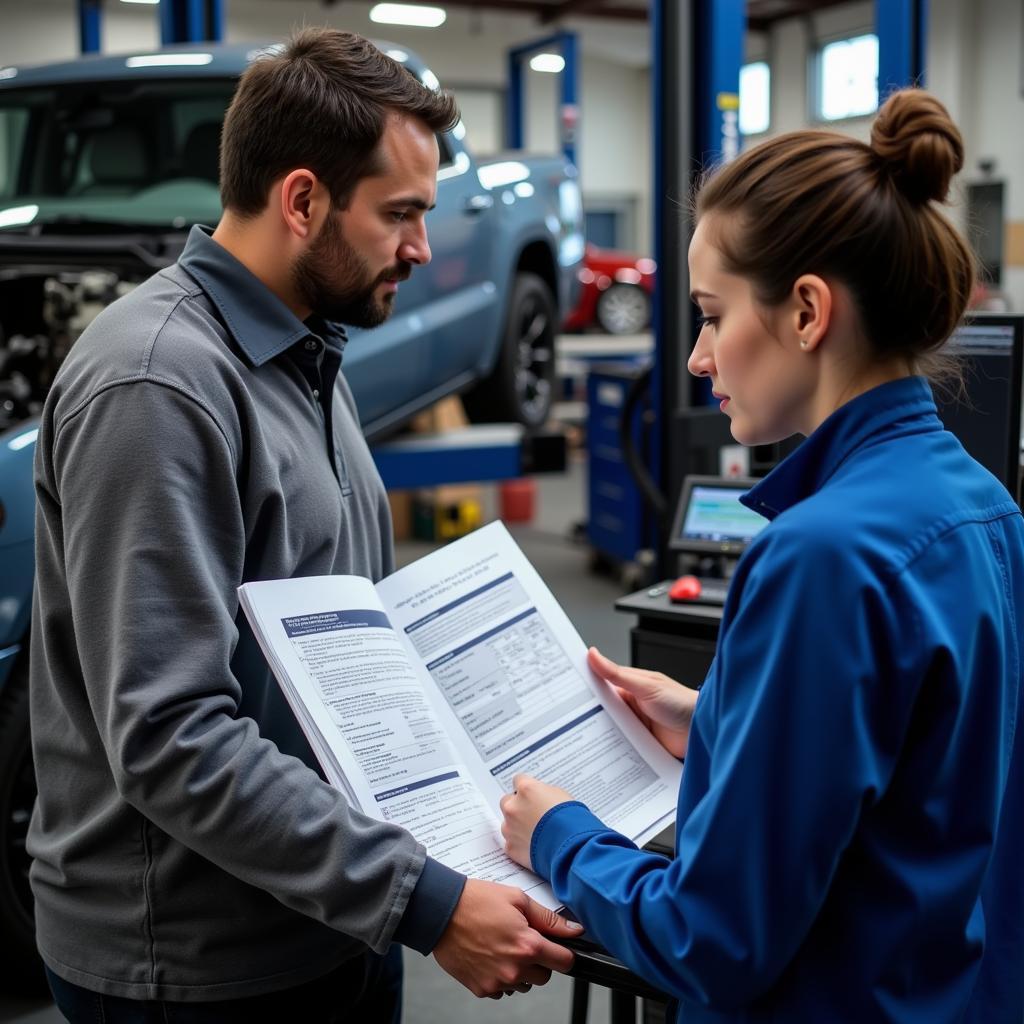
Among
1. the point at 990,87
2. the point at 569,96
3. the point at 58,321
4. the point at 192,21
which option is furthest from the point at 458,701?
the point at 990,87

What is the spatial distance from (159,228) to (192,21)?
1557 mm

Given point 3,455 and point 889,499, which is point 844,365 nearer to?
point 889,499

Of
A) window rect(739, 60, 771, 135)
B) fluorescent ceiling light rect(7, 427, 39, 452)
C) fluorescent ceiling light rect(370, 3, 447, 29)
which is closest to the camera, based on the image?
fluorescent ceiling light rect(7, 427, 39, 452)

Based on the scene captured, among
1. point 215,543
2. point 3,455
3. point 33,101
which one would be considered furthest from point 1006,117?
point 215,543

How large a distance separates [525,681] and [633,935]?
46cm

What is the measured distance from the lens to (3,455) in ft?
8.30

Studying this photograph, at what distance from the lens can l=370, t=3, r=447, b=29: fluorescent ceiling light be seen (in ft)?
48.7

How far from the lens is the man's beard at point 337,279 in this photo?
4.45 feet

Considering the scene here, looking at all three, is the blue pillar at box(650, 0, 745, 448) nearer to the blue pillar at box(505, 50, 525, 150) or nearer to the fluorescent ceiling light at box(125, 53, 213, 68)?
the fluorescent ceiling light at box(125, 53, 213, 68)

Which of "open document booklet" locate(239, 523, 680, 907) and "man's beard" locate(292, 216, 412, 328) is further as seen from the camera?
"man's beard" locate(292, 216, 412, 328)

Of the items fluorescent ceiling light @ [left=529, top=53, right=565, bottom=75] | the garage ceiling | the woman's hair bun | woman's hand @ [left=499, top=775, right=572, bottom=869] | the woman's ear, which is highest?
the garage ceiling

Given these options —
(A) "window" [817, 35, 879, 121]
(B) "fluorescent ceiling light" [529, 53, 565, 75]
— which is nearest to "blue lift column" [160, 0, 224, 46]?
(A) "window" [817, 35, 879, 121]

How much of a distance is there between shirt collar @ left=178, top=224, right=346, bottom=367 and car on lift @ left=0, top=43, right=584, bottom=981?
1.57 metres

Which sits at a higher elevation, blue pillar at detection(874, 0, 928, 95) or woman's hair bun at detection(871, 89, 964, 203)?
blue pillar at detection(874, 0, 928, 95)
